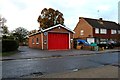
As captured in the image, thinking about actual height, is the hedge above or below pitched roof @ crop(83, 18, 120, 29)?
below

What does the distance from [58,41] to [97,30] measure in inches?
801

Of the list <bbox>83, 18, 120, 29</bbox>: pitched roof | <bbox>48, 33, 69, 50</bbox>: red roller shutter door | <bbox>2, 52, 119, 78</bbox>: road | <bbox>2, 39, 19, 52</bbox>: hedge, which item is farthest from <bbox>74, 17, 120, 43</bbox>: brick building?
<bbox>2, 52, 119, 78</bbox>: road

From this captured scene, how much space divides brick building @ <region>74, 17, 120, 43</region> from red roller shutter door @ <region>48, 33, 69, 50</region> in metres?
17.2

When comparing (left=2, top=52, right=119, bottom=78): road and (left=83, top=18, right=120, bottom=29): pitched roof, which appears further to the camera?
(left=83, top=18, right=120, bottom=29): pitched roof

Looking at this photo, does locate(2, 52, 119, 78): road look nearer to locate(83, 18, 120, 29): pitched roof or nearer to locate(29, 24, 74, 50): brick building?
locate(29, 24, 74, 50): brick building

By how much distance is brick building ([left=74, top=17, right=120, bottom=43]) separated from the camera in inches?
1929

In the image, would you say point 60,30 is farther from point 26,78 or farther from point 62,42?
point 26,78

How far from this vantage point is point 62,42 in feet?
105

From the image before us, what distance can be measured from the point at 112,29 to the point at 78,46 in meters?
22.8

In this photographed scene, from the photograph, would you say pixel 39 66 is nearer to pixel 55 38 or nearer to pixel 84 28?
pixel 55 38

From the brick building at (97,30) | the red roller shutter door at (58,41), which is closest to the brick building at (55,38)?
the red roller shutter door at (58,41)

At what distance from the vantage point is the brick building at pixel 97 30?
161ft

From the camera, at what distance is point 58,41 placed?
3169 centimetres

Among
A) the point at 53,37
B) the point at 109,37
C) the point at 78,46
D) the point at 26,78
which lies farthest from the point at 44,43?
the point at 109,37
